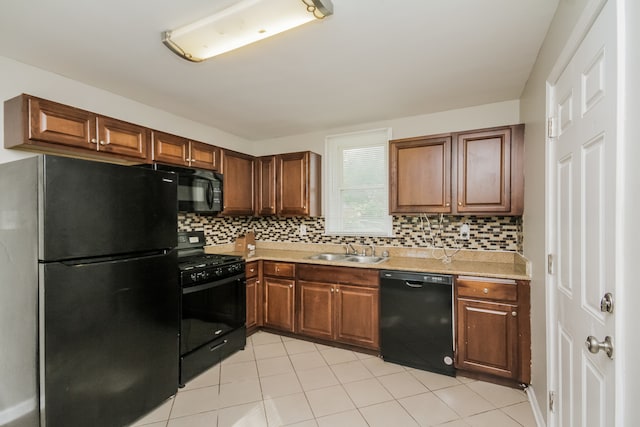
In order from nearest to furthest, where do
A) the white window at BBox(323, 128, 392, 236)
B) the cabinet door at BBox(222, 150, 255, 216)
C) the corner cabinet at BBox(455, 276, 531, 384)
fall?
the corner cabinet at BBox(455, 276, 531, 384) < the cabinet door at BBox(222, 150, 255, 216) < the white window at BBox(323, 128, 392, 236)

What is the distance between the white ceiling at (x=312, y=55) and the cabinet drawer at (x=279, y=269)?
5.51ft

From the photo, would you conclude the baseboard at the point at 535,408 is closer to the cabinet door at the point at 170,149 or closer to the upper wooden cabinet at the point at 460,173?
the upper wooden cabinet at the point at 460,173

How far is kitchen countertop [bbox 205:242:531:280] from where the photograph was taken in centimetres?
237

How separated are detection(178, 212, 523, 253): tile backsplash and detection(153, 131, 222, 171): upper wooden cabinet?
2.07 feet

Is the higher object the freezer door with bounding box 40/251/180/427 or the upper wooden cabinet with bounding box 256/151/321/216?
the upper wooden cabinet with bounding box 256/151/321/216

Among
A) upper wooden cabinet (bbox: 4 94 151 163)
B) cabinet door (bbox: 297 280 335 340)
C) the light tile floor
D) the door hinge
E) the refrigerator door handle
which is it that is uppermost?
upper wooden cabinet (bbox: 4 94 151 163)

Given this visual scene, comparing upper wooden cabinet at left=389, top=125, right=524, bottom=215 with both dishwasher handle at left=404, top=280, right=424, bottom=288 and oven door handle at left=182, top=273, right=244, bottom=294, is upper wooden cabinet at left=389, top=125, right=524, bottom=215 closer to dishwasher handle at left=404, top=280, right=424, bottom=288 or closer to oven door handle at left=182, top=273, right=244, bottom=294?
dishwasher handle at left=404, top=280, right=424, bottom=288

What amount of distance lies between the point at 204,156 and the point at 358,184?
1814 mm

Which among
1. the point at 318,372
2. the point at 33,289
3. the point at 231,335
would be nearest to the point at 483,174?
the point at 318,372

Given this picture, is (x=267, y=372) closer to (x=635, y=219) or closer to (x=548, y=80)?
(x=635, y=219)

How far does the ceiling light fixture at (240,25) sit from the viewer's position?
1.42 m

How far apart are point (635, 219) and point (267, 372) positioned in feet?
8.55

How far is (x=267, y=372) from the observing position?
255 cm

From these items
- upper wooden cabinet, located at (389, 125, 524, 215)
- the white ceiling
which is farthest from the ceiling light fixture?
upper wooden cabinet, located at (389, 125, 524, 215)
